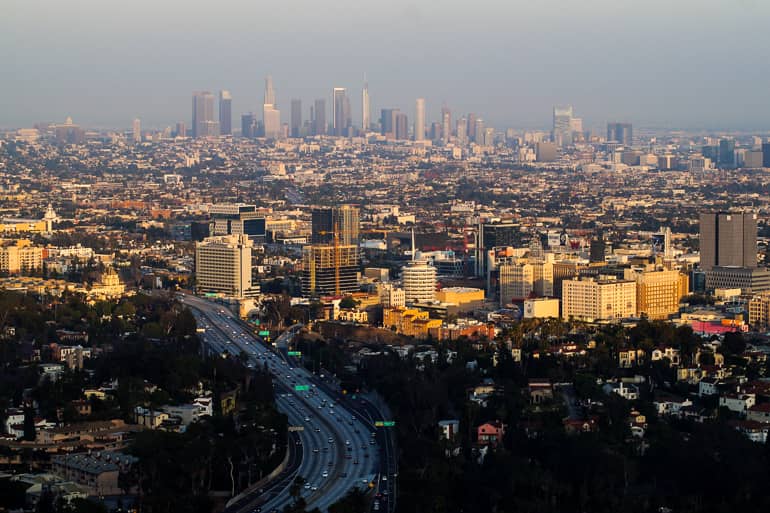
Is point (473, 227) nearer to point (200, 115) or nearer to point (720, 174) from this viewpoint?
point (720, 174)

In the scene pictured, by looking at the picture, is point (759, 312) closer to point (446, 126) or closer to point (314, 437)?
point (314, 437)

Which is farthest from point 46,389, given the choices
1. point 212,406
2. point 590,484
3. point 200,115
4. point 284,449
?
point 200,115

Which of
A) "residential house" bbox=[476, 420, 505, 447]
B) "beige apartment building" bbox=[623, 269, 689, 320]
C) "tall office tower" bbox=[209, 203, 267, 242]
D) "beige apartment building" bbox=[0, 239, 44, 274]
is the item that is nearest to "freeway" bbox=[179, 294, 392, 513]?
"residential house" bbox=[476, 420, 505, 447]

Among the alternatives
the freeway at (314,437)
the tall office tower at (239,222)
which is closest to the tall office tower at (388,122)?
the tall office tower at (239,222)

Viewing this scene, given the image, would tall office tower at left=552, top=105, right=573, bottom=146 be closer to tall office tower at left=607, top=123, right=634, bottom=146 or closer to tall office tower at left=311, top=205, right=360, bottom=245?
tall office tower at left=607, top=123, right=634, bottom=146

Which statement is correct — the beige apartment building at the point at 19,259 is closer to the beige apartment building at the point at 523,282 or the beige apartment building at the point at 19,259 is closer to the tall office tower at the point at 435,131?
the beige apartment building at the point at 523,282

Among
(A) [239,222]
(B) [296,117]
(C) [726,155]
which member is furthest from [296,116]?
(A) [239,222]
